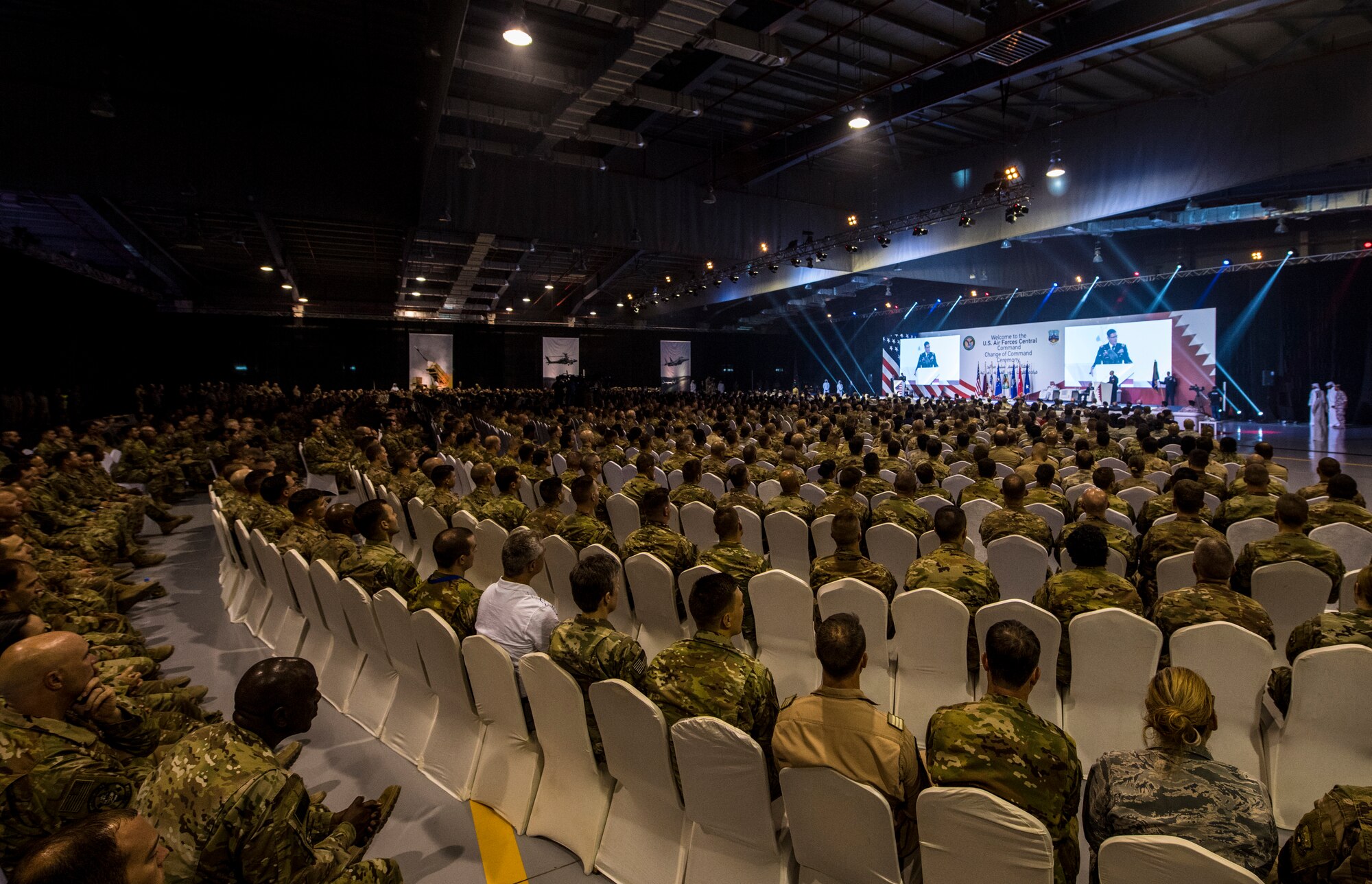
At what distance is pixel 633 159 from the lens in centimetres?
1680

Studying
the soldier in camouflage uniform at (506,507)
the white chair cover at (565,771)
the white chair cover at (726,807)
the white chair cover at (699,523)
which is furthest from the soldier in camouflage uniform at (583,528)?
the white chair cover at (726,807)

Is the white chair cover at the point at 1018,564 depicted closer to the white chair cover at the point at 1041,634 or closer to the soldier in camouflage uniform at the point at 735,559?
the white chair cover at the point at 1041,634

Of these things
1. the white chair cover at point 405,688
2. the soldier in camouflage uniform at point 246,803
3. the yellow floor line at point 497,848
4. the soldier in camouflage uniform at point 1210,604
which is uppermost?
the soldier in camouflage uniform at point 1210,604

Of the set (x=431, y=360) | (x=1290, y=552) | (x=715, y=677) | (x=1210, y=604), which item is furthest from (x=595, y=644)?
(x=431, y=360)

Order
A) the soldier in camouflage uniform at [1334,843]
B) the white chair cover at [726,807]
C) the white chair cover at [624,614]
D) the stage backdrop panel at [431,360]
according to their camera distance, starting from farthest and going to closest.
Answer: the stage backdrop panel at [431,360], the white chair cover at [624,614], the white chair cover at [726,807], the soldier in camouflage uniform at [1334,843]

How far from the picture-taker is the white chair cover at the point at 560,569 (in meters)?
4.72

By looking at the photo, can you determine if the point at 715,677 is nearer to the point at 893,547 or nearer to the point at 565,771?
the point at 565,771

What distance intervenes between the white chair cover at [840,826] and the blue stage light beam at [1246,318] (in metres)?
23.7

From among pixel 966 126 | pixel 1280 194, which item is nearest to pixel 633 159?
pixel 966 126

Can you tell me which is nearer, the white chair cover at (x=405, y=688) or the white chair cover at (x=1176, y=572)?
the white chair cover at (x=405, y=688)

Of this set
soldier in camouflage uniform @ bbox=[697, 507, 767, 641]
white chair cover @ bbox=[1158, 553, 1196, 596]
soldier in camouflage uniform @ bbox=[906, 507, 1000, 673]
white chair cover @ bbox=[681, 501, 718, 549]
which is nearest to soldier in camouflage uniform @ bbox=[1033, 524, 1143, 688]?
soldier in camouflage uniform @ bbox=[906, 507, 1000, 673]

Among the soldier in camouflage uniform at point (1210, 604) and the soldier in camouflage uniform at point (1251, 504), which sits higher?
the soldier in camouflage uniform at point (1251, 504)

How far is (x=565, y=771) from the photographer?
292 cm

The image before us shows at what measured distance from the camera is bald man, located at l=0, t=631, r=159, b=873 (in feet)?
6.11
